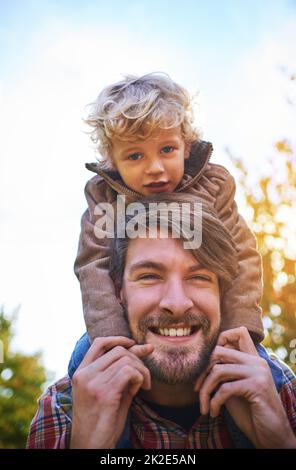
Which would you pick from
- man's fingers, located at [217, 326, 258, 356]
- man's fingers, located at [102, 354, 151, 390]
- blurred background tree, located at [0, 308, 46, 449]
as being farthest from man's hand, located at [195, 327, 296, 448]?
blurred background tree, located at [0, 308, 46, 449]

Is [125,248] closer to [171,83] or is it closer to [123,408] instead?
[123,408]

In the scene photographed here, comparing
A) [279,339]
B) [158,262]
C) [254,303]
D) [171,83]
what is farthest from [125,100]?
[279,339]

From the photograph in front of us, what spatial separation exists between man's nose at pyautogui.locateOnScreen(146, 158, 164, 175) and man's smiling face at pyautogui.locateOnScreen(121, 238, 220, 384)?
0.88 ft

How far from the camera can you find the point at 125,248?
6.90 ft

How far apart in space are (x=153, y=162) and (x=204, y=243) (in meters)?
0.38

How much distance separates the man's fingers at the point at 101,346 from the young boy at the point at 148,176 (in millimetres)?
59

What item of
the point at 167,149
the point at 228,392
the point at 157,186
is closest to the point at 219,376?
the point at 228,392

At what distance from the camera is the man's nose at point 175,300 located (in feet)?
6.27

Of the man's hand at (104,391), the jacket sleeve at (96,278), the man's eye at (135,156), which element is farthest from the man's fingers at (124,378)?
the man's eye at (135,156)

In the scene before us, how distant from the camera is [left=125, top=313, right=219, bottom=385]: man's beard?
6.33 feet

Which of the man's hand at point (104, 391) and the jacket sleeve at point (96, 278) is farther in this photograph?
the jacket sleeve at point (96, 278)

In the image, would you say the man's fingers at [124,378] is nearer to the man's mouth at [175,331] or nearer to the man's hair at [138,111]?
the man's mouth at [175,331]

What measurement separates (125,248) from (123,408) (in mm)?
570

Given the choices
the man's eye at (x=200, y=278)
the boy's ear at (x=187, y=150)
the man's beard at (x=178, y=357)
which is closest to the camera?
the man's beard at (x=178, y=357)
